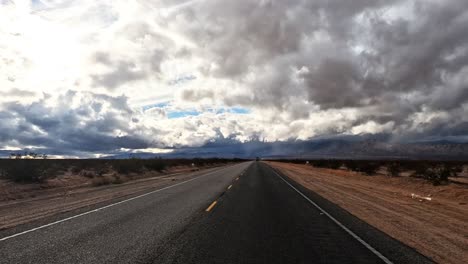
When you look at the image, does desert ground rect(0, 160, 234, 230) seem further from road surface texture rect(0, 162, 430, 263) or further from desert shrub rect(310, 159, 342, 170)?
desert shrub rect(310, 159, 342, 170)

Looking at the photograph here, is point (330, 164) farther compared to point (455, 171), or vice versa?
point (330, 164)

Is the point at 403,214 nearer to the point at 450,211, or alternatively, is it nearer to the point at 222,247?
the point at 450,211

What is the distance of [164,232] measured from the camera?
8.88 meters

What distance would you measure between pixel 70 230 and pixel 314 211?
7.70 m

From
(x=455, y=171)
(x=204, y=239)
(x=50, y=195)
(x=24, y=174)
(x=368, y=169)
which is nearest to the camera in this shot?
(x=204, y=239)

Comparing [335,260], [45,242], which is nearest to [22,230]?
[45,242]

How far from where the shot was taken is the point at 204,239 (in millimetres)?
8133

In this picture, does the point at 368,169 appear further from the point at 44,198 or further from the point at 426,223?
the point at 44,198

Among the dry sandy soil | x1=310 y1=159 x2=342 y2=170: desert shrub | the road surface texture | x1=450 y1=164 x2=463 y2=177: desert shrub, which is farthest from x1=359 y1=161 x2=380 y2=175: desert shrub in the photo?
the road surface texture

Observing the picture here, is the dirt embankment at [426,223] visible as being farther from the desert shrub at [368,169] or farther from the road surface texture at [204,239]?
the desert shrub at [368,169]

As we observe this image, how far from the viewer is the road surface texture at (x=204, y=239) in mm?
6746

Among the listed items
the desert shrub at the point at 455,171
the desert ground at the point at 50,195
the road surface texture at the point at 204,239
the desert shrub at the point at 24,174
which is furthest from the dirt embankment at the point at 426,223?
the desert shrub at the point at 455,171

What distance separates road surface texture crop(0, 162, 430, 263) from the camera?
6746mm

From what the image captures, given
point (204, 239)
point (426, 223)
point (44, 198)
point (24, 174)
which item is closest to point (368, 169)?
point (24, 174)
